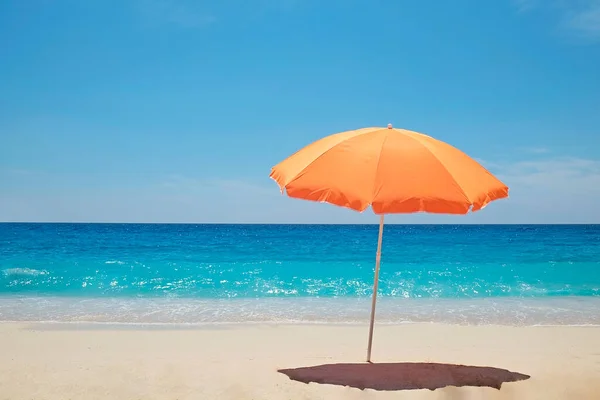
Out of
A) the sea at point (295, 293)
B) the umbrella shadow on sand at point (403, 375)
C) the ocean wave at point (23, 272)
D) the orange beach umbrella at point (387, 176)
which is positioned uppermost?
the orange beach umbrella at point (387, 176)

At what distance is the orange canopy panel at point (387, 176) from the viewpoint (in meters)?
3.98

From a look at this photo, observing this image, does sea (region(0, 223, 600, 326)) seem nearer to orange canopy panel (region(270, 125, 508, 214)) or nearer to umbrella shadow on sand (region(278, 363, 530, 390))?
umbrella shadow on sand (region(278, 363, 530, 390))

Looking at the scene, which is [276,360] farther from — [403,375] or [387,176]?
[387,176]

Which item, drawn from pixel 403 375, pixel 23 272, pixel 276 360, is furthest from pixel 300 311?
pixel 23 272

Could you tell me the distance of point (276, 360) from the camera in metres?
5.61

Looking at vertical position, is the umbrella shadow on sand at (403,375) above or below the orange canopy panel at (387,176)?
below

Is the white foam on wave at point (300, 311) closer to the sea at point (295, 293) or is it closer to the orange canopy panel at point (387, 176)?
the sea at point (295, 293)

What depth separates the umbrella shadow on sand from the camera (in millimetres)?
4570

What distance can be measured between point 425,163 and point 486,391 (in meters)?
2.14

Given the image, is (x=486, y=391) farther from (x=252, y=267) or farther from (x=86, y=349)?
(x=252, y=267)

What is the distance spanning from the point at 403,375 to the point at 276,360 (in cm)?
150

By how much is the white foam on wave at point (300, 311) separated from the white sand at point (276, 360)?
969 mm

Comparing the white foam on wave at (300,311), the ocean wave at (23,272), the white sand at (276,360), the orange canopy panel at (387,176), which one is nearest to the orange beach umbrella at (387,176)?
the orange canopy panel at (387,176)

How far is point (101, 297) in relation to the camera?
12.2 m
